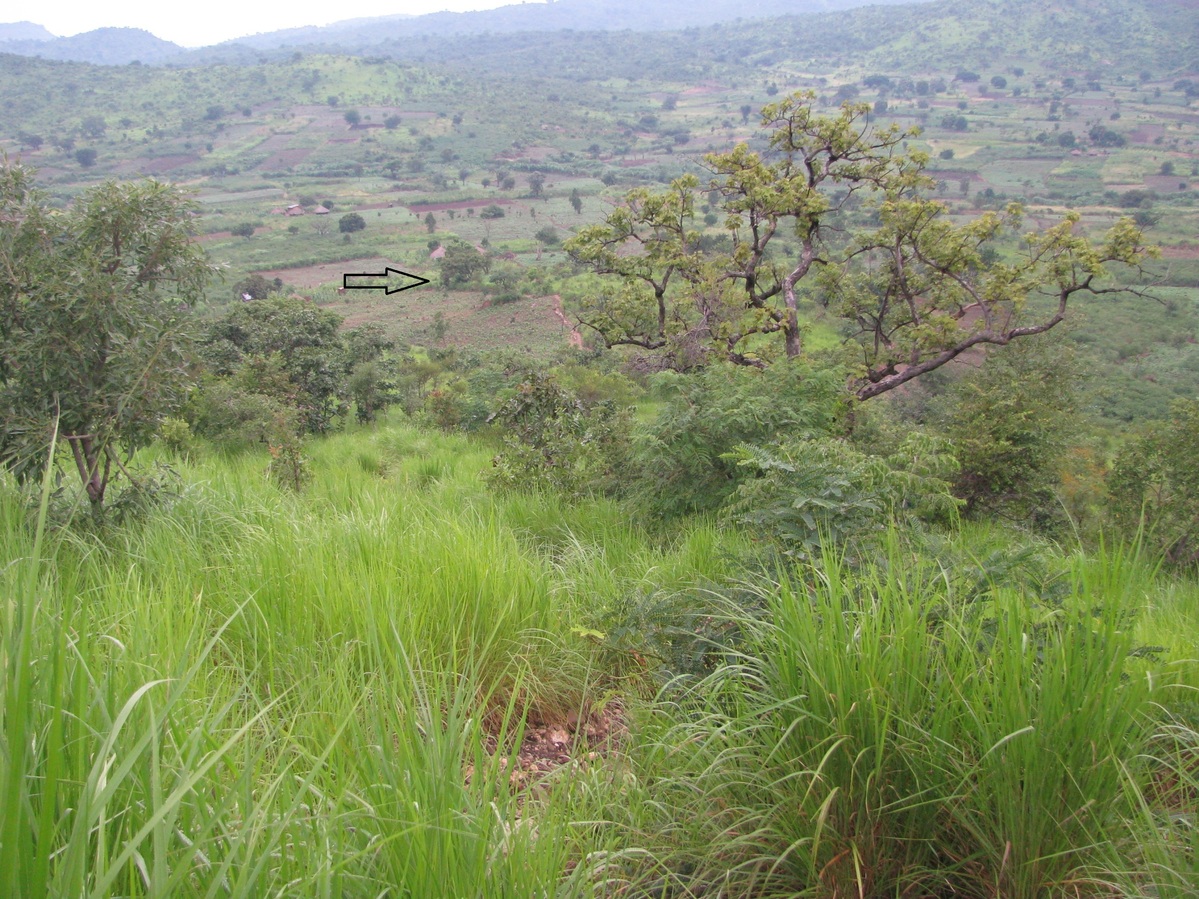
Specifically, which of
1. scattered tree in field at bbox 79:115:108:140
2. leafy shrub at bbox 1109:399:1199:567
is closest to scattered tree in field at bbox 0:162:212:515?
leafy shrub at bbox 1109:399:1199:567

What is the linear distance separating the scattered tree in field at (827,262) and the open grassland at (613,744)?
7516mm

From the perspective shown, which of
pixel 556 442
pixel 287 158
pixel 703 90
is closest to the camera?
pixel 556 442

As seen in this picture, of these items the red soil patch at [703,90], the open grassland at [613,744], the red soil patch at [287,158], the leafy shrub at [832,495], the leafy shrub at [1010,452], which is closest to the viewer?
the open grassland at [613,744]

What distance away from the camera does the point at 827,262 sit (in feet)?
36.7

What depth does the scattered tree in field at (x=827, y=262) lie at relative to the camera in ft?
33.6

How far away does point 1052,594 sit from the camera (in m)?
2.34

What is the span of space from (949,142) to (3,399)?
4396 inches

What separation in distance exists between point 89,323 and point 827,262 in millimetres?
9718

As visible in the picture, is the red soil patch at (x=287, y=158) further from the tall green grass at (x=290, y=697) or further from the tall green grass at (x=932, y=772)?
the tall green grass at (x=932, y=772)

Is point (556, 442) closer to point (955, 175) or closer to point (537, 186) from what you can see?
point (955, 175)

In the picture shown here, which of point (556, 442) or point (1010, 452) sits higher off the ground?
point (556, 442)

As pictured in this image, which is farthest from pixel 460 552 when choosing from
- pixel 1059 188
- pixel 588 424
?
pixel 1059 188

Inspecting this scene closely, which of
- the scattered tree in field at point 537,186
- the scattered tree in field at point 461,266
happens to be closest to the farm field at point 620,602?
the scattered tree in field at point 461,266

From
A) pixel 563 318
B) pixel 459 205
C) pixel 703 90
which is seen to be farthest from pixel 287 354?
pixel 703 90
